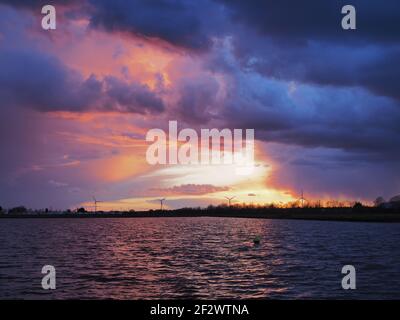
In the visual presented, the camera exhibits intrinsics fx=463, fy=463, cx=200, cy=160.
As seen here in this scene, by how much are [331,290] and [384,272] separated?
16.6 metres

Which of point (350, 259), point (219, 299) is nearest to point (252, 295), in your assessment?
point (219, 299)

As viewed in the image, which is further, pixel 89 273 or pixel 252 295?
pixel 89 273

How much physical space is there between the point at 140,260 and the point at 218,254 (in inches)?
605

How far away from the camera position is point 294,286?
156 feet
